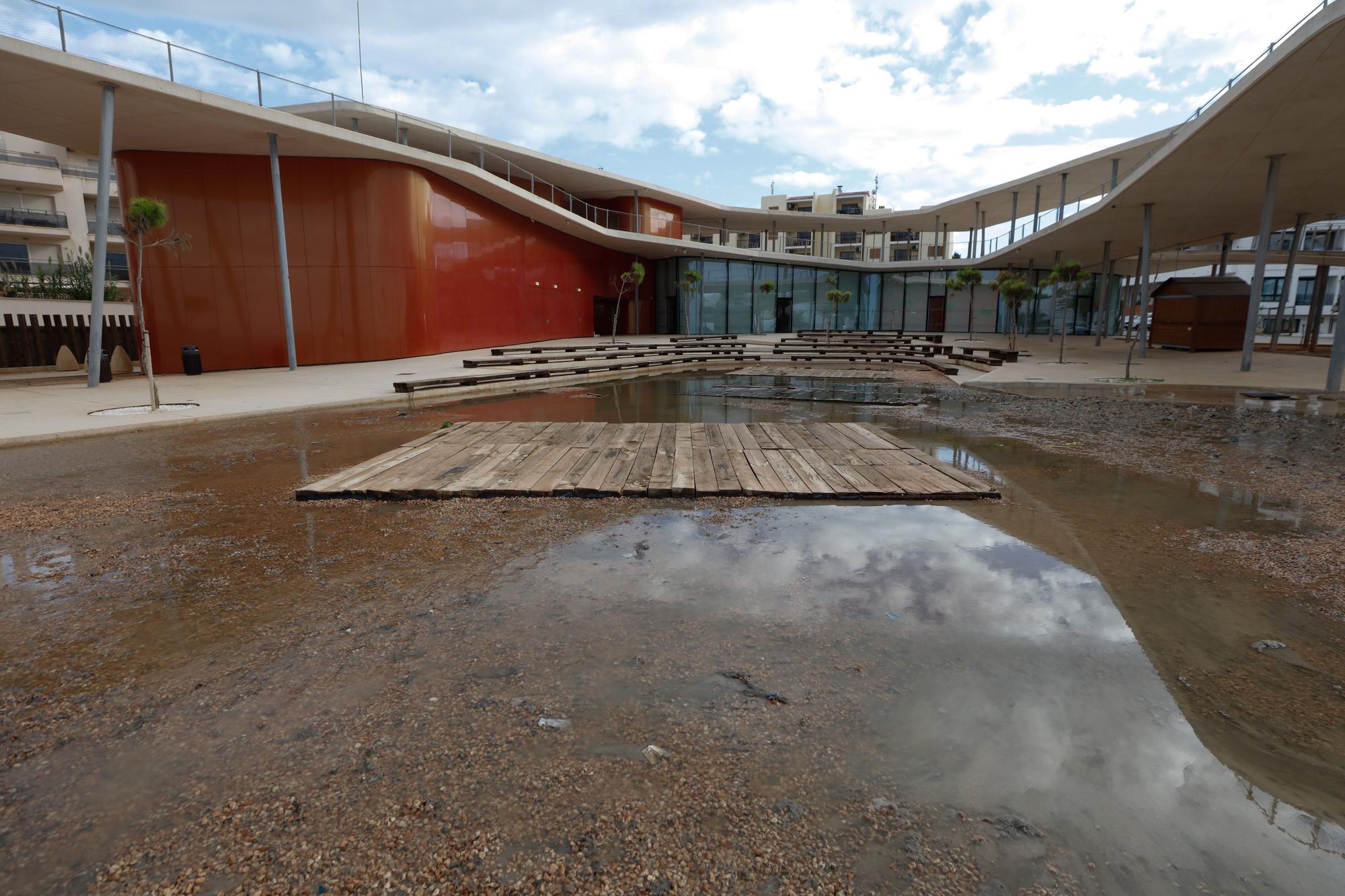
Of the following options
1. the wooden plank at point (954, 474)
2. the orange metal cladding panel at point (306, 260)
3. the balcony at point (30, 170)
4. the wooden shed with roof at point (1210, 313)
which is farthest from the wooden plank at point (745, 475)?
the balcony at point (30, 170)

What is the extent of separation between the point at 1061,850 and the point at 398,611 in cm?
324

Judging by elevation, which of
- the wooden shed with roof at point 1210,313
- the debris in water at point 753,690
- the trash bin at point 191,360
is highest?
the wooden shed with roof at point 1210,313

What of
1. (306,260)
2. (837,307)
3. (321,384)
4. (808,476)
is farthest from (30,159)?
(808,476)

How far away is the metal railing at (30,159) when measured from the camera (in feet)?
115

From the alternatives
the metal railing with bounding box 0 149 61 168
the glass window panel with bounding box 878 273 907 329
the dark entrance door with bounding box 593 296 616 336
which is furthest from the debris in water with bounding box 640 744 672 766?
the metal railing with bounding box 0 149 61 168

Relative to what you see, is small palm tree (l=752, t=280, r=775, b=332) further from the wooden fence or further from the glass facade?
the wooden fence

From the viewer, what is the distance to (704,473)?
672 cm

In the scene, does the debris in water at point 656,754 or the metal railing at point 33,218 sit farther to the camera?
the metal railing at point 33,218

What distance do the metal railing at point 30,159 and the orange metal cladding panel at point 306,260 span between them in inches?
1018

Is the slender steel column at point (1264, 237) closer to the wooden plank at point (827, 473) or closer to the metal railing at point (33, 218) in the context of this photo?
the wooden plank at point (827, 473)

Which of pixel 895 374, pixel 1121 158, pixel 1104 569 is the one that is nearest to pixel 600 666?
pixel 1104 569

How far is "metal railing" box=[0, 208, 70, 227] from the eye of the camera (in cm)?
3462

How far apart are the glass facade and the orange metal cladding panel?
16.5 meters

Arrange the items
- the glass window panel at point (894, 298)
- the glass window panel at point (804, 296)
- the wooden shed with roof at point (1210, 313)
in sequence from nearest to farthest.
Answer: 1. the wooden shed with roof at point (1210, 313)
2. the glass window panel at point (804, 296)
3. the glass window panel at point (894, 298)
